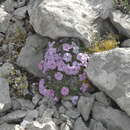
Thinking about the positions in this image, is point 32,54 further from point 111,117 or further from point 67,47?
point 111,117

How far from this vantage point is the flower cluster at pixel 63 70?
24.8 ft

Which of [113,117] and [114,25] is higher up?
[114,25]

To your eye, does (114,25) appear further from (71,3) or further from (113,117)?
(113,117)

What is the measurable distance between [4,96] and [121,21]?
10.8 feet

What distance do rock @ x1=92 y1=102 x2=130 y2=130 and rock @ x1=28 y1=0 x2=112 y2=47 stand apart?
1.68 m

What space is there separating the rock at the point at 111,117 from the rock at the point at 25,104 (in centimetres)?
145

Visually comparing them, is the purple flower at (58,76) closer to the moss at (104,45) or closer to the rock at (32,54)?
the rock at (32,54)

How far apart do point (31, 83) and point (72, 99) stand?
4.04ft

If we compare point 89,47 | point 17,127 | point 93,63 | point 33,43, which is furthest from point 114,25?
point 17,127

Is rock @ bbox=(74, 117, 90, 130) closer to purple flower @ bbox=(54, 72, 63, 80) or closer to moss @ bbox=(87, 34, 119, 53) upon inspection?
purple flower @ bbox=(54, 72, 63, 80)

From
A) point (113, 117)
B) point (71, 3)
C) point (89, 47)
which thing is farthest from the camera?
point (71, 3)

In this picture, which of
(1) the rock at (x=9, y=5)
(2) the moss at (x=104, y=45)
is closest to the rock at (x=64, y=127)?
(2) the moss at (x=104, y=45)

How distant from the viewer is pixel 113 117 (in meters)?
6.93

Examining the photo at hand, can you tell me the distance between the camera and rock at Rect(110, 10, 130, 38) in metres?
8.00
